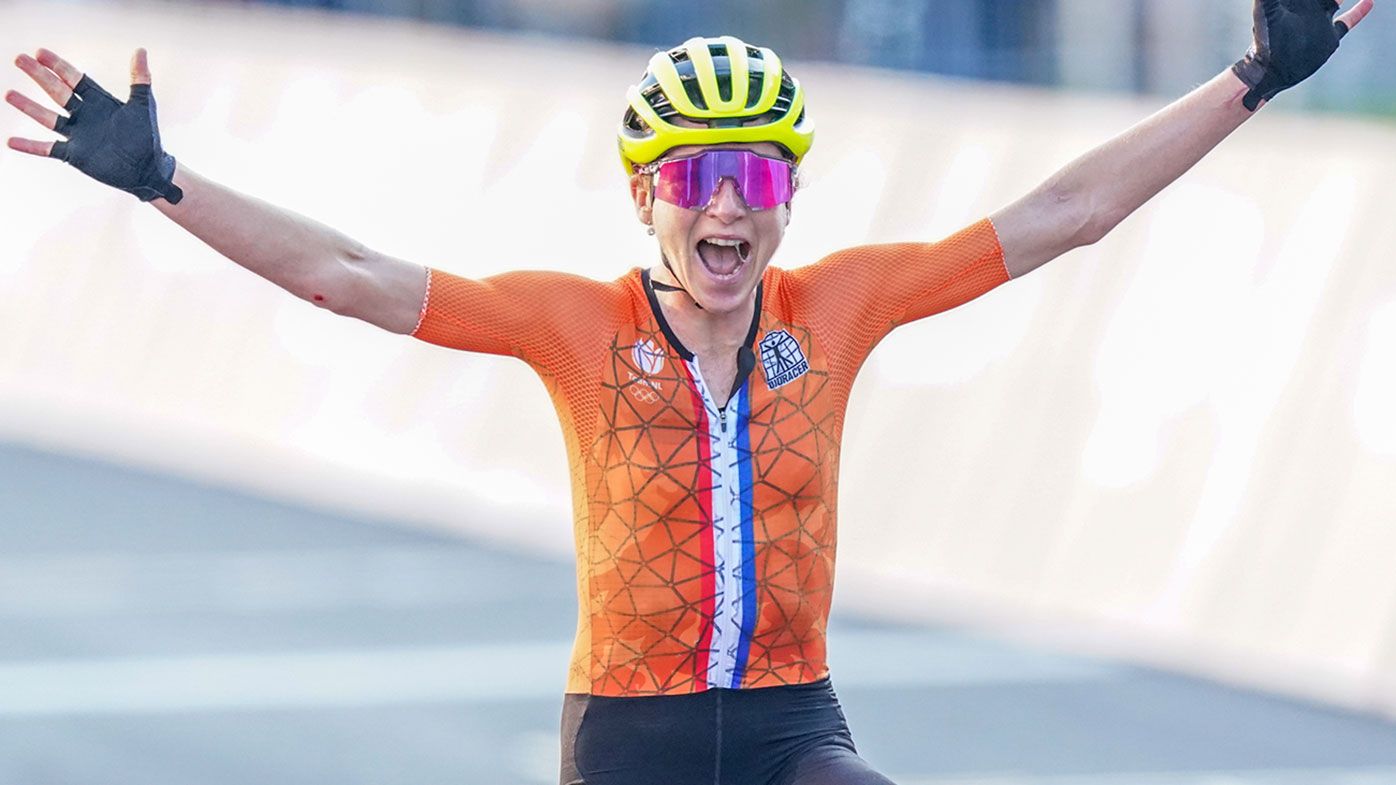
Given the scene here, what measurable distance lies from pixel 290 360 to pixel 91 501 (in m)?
1.74

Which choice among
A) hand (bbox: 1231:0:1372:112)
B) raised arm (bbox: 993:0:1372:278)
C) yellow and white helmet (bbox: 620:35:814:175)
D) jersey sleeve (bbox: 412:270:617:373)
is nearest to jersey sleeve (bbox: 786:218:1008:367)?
raised arm (bbox: 993:0:1372:278)

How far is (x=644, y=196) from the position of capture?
5.70m

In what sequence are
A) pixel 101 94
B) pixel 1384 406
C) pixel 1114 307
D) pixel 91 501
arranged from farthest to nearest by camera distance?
pixel 91 501
pixel 1114 307
pixel 1384 406
pixel 101 94

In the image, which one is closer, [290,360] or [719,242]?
[719,242]

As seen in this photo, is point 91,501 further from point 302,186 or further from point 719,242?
point 719,242

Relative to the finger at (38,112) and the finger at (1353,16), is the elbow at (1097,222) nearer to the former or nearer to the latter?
the finger at (1353,16)

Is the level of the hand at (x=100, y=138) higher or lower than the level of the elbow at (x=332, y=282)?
higher

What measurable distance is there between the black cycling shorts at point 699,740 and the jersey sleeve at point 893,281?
836mm

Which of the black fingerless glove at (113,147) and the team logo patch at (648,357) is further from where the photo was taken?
the team logo patch at (648,357)

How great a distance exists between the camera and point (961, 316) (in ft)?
44.3

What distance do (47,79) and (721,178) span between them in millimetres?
1450

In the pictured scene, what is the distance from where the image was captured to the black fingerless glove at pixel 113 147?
5332 mm

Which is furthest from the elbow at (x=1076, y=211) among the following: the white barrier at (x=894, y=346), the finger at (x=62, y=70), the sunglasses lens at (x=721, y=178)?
the white barrier at (x=894, y=346)

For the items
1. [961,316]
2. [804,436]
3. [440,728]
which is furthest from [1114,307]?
[804,436]
